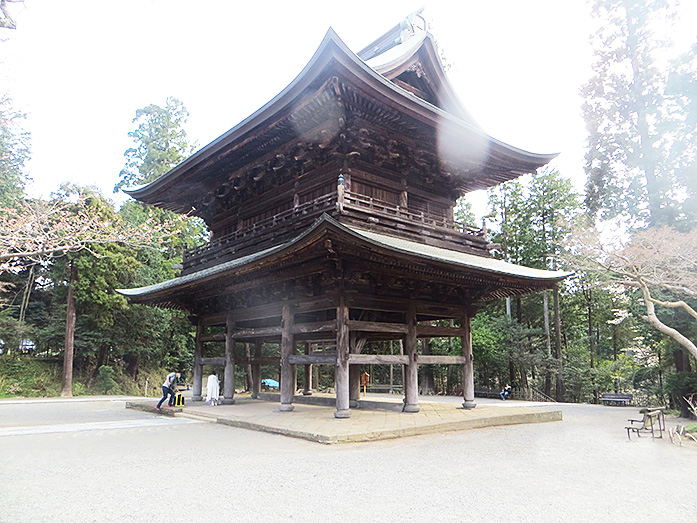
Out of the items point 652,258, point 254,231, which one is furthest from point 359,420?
point 652,258

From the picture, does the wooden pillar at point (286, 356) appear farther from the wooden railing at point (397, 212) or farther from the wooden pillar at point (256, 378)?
the wooden pillar at point (256, 378)

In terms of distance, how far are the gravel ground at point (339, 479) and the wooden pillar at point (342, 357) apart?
6.36 feet

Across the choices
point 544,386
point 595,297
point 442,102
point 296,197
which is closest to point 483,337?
point 544,386

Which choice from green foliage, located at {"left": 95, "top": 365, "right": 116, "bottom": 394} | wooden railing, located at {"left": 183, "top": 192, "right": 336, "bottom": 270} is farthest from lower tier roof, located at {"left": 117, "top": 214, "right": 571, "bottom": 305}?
green foliage, located at {"left": 95, "top": 365, "right": 116, "bottom": 394}

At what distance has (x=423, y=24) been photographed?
47.5ft

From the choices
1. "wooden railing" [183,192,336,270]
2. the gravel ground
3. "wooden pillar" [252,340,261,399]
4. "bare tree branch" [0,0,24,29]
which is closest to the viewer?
the gravel ground

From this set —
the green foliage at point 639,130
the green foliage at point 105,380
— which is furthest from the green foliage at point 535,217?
the green foliage at point 105,380

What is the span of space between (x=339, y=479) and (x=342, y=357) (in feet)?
14.0

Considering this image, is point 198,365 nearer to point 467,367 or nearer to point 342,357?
point 342,357

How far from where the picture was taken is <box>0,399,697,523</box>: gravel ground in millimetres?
3959

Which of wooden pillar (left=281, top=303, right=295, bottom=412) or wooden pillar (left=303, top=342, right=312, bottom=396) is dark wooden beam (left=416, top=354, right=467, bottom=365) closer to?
wooden pillar (left=281, top=303, right=295, bottom=412)

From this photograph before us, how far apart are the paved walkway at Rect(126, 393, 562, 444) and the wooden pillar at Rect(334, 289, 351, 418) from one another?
0.31m

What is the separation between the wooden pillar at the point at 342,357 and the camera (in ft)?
30.6

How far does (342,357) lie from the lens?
9297mm
